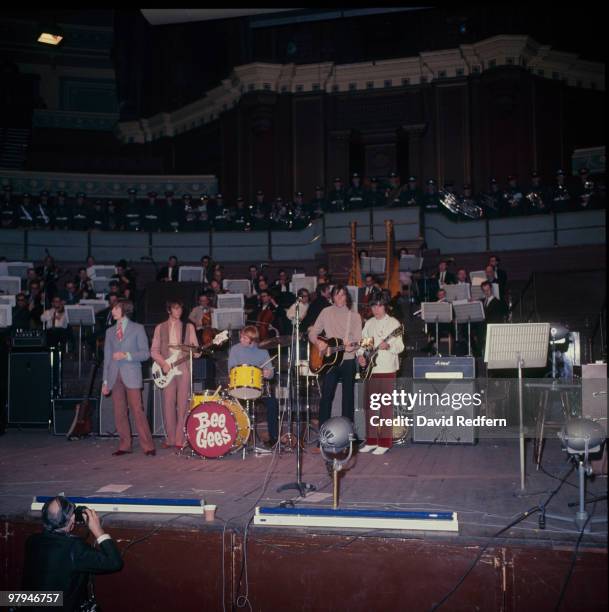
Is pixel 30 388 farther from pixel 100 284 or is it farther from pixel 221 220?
pixel 221 220

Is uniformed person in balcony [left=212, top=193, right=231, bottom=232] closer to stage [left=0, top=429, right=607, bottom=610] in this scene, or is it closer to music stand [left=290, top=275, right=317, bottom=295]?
music stand [left=290, top=275, right=317, bottom=295]

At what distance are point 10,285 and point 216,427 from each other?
9.71 meters

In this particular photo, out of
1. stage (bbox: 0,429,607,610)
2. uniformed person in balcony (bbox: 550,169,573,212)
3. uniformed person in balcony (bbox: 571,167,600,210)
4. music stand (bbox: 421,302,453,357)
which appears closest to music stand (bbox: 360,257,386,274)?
music stand (bbox: 421,302,453,357)

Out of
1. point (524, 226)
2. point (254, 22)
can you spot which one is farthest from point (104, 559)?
point (254, 22)

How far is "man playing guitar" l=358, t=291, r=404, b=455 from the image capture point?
29.5 feet

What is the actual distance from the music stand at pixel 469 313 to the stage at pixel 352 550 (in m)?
5.47

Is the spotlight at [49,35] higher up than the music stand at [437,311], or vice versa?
the spotlight at [49,35]

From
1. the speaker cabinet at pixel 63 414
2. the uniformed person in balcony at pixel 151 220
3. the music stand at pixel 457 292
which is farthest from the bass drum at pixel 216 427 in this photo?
the uniformed person in balcony at pixel 151 220

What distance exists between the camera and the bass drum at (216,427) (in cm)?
833

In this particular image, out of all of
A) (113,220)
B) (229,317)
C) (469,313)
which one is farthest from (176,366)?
(113,220)

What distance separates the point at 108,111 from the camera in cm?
2889

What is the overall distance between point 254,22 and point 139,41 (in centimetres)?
558

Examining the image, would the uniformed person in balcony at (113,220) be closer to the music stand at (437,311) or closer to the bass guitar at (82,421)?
the bass guitar at (82,421)

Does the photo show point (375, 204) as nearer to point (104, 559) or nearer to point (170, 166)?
point (170, 166)
